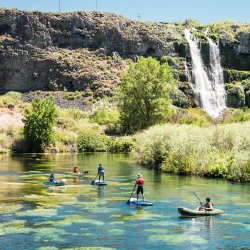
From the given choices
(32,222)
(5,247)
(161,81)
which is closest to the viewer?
(5,247)

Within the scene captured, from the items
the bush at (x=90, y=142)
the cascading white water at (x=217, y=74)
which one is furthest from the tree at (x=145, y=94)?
the cascading white water at (x=217, y=74)

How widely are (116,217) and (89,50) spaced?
14247 centimetres

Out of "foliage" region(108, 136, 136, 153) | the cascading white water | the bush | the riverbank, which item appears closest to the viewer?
the riverbank

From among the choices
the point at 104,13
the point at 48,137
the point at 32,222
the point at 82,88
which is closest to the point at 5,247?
the point at 32,222

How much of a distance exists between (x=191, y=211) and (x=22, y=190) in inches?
657

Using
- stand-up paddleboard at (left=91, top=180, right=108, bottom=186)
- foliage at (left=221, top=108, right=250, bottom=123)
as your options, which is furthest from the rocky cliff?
stand-up paddleboard at (left=91, top=180, right=108, bottom=186)

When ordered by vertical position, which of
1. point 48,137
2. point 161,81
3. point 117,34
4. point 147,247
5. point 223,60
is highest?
point 117,34

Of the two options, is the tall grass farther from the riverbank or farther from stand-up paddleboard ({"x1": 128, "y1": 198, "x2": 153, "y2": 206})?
stand-up paddleboard ({"x1": 128, "y1": 198, "x2": 153, "y2": 206})

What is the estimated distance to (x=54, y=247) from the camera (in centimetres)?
2384

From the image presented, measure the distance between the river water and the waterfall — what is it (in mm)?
97794

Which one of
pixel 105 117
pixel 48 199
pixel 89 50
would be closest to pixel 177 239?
pixel 48 199

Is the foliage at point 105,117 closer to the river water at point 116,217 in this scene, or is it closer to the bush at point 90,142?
the bush at point 90,142

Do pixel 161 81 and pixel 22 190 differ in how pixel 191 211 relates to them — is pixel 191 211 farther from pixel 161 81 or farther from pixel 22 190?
pixel 161 81

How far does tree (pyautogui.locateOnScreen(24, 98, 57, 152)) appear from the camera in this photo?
90312 mm
